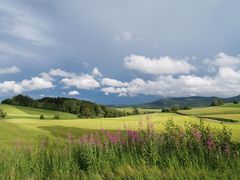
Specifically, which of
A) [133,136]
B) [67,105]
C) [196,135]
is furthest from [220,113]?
[67,105]

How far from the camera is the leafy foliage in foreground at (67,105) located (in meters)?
141

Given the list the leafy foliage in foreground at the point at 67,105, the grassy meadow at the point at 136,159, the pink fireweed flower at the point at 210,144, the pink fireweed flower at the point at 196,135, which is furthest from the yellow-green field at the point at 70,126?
the leafy foliage in foreground at the point at 67,105

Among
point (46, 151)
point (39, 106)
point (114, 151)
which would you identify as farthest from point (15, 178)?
point (39, 106)

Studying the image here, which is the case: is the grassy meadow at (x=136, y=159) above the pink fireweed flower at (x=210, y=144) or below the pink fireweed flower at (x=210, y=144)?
below

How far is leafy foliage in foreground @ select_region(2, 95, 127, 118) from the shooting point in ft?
463

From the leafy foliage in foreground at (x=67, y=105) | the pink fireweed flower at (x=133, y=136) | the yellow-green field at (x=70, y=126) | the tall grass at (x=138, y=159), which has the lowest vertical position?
the yellow-green field at (x=70, y=126)

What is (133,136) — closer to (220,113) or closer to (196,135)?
(196,135)

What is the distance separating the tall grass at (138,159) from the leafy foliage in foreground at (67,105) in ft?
396

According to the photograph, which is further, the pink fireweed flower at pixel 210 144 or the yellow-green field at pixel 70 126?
the yellow-green field at pixel 70 126

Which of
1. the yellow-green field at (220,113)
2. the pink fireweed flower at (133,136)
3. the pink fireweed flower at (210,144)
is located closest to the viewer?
the pink fireweed flower at (210,144)

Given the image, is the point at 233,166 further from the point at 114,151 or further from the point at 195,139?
the point at 114,151

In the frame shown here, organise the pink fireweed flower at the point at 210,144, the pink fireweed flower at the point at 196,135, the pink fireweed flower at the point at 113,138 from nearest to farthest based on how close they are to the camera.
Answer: the pink fireweed flower at the point at 210,144 < the pink fireweed flower at the point at 196,135 < the pink fireweed flower at the point at 113,138

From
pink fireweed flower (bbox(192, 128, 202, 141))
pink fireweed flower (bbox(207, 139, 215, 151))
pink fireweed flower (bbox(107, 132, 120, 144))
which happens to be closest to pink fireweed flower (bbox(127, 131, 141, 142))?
pink fireweed flower (bbox(107, 132, 120, 144))

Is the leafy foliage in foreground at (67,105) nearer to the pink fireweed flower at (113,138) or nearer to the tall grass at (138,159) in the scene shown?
the pink fireweed flower at (113,138)
